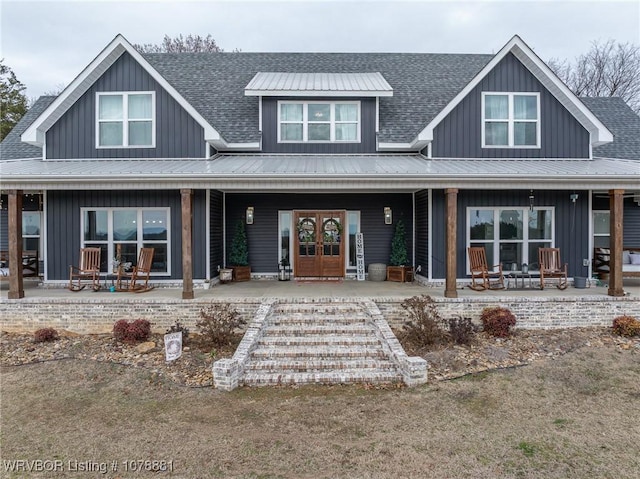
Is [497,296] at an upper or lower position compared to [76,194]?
lower

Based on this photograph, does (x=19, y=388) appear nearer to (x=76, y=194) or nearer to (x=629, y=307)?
(x=76, y=194)

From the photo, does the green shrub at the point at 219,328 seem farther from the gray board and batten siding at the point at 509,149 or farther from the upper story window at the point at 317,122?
the gray board and batten siding at the point at 509,149

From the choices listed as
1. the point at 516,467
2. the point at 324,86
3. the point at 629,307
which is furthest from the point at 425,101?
the point at 516,467

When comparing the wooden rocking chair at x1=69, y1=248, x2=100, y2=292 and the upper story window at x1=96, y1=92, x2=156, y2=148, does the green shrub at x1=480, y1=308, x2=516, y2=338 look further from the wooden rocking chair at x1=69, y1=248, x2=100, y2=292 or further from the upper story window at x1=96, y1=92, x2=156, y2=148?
the upper story window at x1=96, y1=92, x2=156, y2=148

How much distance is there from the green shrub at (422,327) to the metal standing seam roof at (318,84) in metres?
6.53

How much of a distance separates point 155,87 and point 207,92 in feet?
9.11

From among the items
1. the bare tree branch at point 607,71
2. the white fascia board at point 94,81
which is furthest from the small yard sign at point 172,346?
the bare tree branch at point 607,71

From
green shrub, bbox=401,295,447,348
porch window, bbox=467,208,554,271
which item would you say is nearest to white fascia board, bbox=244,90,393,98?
porch window, bbox=467,208,554,271

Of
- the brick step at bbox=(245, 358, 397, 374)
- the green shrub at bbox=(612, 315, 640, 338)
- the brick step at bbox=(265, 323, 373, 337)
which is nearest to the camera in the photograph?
the brick step at bbox=(245, 358, 397, 374)

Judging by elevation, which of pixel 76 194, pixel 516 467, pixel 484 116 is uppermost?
pixel 484 116

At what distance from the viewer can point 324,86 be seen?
38.9ft

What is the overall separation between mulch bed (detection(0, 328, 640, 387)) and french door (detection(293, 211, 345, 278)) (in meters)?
Result: 4.69

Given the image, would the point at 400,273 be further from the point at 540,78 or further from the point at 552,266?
the point at 540,78

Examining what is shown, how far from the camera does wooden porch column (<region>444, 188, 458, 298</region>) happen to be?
29.3 ft
